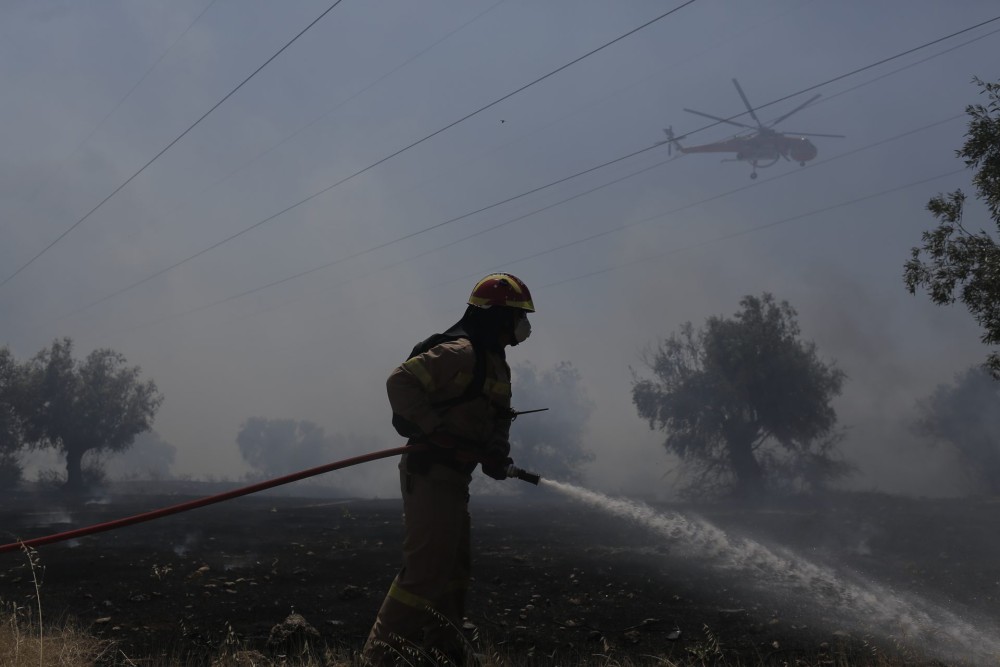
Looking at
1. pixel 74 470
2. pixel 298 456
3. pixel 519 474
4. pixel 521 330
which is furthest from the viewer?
pixel 298 456

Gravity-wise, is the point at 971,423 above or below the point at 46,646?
below

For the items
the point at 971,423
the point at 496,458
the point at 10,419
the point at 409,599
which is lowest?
the point at 971,423

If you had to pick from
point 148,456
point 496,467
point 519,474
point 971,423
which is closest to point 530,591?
point 519,474

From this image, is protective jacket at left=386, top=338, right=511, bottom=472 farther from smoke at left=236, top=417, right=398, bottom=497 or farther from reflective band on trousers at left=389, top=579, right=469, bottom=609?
smoke at left=236, top=417, right=398, bottom=497

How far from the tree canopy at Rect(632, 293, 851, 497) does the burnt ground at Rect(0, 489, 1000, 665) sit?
842 inches

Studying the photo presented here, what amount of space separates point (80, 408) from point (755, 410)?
35.6m

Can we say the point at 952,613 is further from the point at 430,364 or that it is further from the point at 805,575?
the point at 430,364

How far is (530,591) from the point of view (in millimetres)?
7688

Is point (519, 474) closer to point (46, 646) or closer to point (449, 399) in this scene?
point (449, 399)

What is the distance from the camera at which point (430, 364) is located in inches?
186

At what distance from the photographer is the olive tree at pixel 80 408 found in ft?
130

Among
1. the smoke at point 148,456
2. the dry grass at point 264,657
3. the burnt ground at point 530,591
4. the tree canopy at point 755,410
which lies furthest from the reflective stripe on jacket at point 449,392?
the smoke at point 148,456

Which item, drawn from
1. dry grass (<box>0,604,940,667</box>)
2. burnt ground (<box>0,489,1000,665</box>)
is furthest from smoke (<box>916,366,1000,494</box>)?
dry grass (<box>0,604,940,667</box>)

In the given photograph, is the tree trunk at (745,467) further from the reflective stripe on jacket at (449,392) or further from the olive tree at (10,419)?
the olive tree at (10,419)
